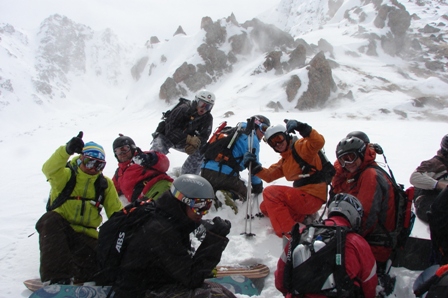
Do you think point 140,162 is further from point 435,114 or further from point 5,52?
point 5,52

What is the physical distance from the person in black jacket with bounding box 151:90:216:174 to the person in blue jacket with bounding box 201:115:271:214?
0.74 m

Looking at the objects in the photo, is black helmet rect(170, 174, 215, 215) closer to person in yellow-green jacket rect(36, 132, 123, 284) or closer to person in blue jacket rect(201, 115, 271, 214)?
person in yellow-green jacket rect(36, 132, 123, 284)

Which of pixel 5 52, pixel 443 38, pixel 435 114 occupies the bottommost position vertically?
pixel 435 114

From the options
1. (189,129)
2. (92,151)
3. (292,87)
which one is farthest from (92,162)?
(292,87)

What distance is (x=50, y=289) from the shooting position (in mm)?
3451

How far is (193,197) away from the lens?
2994 millimetres

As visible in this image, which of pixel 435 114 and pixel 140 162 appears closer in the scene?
pixel 140 162

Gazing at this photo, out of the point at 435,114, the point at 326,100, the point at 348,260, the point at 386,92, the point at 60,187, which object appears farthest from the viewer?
the point at 326,100

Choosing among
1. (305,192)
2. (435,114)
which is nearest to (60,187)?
(305,192)

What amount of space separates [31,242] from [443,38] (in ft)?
232

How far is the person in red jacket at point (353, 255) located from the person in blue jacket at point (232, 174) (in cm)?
289

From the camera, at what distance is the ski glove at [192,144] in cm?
644

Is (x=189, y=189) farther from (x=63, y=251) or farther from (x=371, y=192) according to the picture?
(x=371, y=192)

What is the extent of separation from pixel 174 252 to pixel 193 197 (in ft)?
1.67
